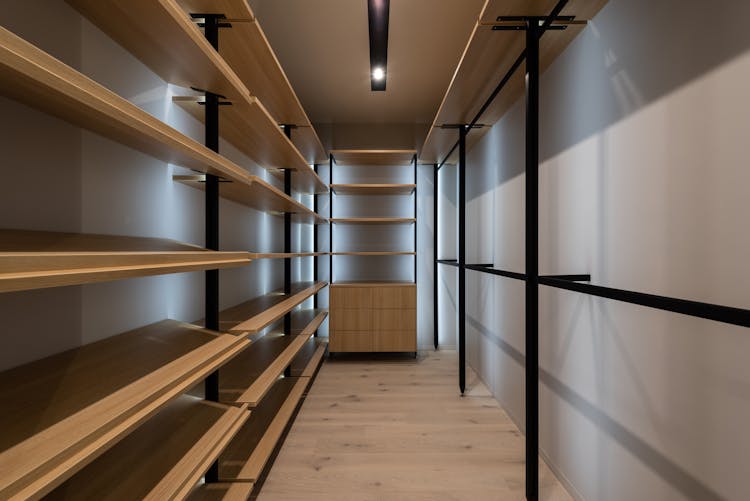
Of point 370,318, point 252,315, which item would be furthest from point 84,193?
point 370,318

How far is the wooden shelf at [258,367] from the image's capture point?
1690 millimetres

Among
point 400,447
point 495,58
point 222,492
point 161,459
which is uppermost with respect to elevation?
point 495,58

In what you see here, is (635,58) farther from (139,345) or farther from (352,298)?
(352,298)

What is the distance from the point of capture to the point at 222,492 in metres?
1.56

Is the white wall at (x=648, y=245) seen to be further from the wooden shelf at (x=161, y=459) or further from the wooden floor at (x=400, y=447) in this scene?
the wooden shelf at (x=161, y=459)

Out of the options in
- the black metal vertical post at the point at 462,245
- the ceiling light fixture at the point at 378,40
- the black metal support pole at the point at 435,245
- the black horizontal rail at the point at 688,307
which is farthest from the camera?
the black metal support pole at the point at 435,245

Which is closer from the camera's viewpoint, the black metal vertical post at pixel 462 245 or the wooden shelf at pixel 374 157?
the black metal vertical post at pixel 462 245

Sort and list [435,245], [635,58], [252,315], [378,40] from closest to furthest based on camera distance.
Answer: [635,58] < [252,315] < [378,40] < [435,245]

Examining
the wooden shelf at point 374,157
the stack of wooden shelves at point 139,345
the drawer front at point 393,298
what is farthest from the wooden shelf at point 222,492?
the wooden shelf at point 374,157

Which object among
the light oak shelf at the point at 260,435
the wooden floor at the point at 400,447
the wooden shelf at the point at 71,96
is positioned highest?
the wooden shelf at the point at 71,96

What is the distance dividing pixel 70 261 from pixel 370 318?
132 inches

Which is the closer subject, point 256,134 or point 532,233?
point 532,233

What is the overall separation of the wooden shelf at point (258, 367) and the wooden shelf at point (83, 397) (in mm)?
435

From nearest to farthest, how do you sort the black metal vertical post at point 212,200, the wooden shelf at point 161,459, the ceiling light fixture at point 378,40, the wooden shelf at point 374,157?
the wooden shelf at point 161,459 → the black metal vertical post at point 212,200 → the ceiling light fixture at point 378,40 → the wooden shelf at point 374,157
